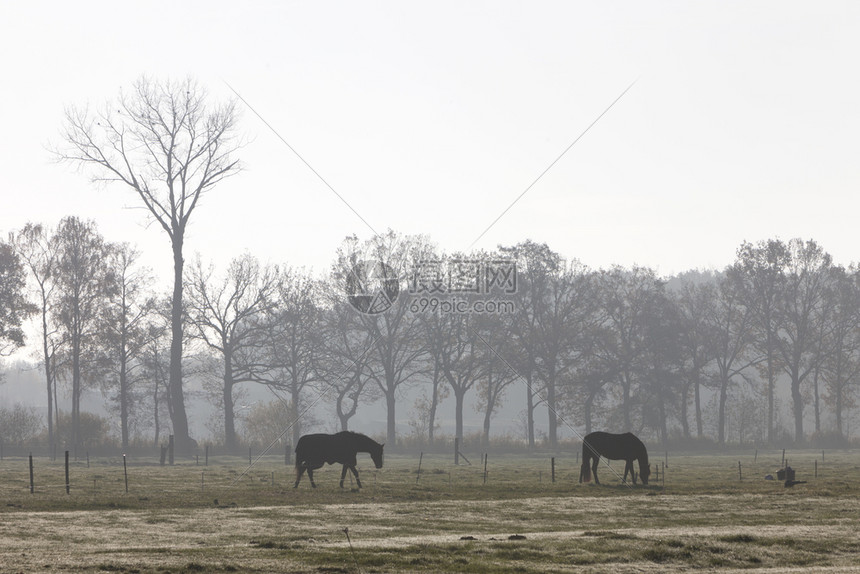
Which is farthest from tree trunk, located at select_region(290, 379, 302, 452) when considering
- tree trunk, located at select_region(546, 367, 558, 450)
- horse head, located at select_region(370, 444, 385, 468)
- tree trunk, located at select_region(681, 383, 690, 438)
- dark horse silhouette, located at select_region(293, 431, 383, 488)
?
dark horse silhouette, located at select_region(293, 431, 383, 488)

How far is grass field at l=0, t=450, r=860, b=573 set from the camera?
14.3 metres

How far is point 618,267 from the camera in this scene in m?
71.1

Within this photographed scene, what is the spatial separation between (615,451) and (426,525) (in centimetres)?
1458

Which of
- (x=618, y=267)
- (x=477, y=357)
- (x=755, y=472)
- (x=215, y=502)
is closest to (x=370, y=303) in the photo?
(x=477, y=357)

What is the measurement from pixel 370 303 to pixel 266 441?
13431 mm

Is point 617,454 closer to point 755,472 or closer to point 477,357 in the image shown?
point 755,472

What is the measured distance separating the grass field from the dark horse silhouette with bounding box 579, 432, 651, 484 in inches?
37.7

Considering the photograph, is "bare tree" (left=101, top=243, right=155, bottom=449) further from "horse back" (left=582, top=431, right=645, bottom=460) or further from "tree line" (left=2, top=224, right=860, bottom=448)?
"horse back" (left=582, top=431, right=645, bottom=460)

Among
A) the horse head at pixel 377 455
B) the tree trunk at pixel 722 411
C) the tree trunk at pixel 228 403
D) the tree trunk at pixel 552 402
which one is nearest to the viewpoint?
the horse head at pixel 377 455

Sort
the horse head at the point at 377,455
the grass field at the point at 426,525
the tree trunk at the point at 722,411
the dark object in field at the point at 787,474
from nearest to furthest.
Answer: the grass field at the point at 426,525 → the dark object in field at the point at 787,474 → the horse head at the point at 377,455 → the tree trunk at the point at 722,411

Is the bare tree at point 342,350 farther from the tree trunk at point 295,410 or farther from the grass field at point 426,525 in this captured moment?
the grass field at point 426,525

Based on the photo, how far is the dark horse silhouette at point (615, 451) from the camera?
31922 mm

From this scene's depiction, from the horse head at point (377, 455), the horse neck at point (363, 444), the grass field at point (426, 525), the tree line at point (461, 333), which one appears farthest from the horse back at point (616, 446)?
the tree line at point (461, 333)

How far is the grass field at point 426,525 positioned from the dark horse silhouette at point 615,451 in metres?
0.96
